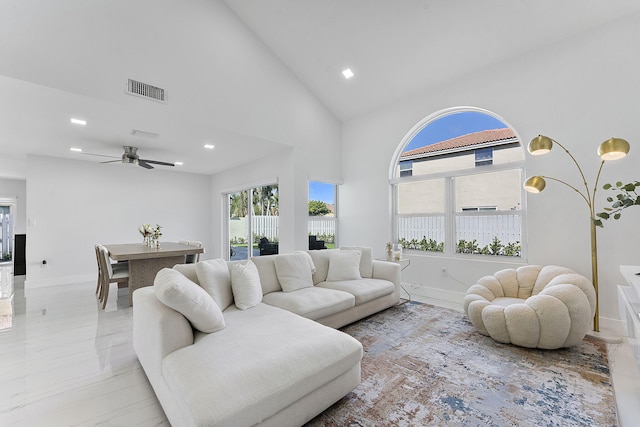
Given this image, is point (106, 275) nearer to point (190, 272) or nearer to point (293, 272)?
point (190, 272)

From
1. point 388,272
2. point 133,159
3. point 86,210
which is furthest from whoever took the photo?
point 86,210

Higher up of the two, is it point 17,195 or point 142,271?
point 17,195

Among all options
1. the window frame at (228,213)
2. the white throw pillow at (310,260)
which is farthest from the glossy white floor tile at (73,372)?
the window frame at (228,213)

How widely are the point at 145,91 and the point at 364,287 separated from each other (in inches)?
139

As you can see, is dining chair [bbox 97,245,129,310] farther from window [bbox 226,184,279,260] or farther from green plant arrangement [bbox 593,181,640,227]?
green plant arrangement [bbox 593,181,640,227]

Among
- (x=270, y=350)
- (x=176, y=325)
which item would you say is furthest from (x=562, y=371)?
(x=176, y=325)

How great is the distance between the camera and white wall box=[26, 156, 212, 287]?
537cm

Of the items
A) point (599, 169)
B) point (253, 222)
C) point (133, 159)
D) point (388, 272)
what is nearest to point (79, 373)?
point (388, 272)

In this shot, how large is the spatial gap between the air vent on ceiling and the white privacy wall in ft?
12.6

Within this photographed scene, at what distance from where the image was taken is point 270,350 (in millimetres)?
1661

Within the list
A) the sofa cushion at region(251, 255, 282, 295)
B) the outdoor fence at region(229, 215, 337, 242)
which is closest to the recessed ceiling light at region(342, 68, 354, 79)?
the outdoor fence at region(229, 215, 337, 242)

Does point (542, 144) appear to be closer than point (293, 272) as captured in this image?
Yes

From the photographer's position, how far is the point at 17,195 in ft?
26.1

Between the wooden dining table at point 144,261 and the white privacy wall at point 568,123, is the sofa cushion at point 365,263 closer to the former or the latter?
the white privacy wall at point 568,123
